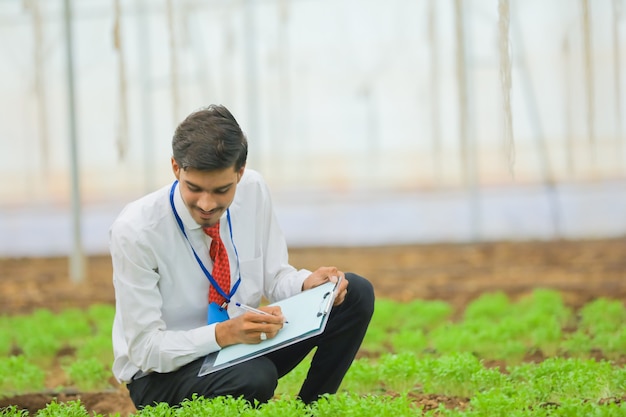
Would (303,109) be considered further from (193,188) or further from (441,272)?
(193,188)

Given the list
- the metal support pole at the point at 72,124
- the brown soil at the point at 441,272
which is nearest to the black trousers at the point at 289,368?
the brown soil at the point at 441,272

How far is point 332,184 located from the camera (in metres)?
15.0

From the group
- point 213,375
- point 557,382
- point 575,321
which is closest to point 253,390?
point 213,375

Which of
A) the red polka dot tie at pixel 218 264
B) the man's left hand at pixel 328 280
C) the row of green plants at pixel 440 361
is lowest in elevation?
the row of green plants at pixel 440 361

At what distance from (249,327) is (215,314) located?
23cm

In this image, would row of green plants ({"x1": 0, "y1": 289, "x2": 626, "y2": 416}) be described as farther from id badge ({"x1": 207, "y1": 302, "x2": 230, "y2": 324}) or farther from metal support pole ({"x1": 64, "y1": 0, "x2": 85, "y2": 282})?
metal support pole ({"x1": 64, "y1": 0, "x2": 85, "y2": 282})

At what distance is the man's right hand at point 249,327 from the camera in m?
3.28

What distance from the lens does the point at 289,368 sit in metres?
3.78

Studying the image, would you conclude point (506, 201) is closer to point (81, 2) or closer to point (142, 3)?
point (142, 3)

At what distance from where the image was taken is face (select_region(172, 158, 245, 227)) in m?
3.26

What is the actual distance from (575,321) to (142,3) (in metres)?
9.99

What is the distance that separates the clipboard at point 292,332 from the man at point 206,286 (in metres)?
0.04

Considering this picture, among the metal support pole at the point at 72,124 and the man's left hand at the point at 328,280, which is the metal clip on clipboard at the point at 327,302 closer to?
the man's left hand at the point at 328,280

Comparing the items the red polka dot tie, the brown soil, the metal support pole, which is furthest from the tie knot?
the metal support pole
